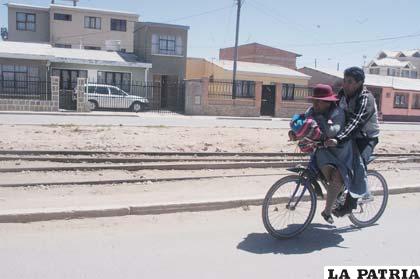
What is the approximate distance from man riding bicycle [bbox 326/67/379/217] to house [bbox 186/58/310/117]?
2910 centimetres

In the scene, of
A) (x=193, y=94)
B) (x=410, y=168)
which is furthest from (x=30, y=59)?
(x=410, y=168)

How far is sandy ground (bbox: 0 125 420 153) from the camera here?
42.7ft

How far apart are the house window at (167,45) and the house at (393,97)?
574 inches

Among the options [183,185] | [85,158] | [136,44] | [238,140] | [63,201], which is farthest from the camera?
[136,44]

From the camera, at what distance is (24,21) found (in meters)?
54.3

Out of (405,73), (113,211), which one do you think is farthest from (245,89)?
(405,73)

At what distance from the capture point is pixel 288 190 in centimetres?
582

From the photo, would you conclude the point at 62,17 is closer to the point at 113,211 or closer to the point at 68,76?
the point at 68,76

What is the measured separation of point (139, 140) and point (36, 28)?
147 ft

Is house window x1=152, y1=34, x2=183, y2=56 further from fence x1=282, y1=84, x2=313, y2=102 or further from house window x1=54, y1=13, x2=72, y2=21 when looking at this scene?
house window x1=54, y1=13, x2=72, y2=21

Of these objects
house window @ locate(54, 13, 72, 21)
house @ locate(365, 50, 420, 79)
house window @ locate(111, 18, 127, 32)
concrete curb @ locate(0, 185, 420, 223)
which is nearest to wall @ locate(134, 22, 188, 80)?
house window @ locate(111, 18, 127, 32)

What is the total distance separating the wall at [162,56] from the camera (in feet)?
136

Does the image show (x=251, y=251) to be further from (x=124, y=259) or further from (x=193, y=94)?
(x=193, y=94)

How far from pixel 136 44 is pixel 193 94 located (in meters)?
11.4
